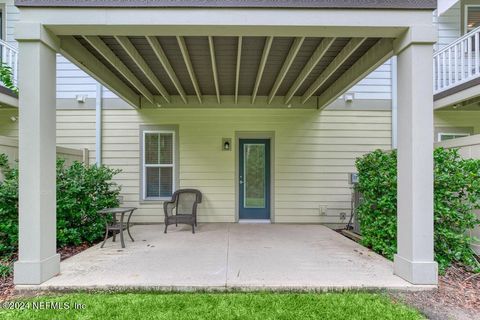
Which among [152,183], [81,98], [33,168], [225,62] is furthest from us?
[152,183]

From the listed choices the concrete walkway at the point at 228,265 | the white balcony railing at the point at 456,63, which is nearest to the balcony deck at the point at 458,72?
the white balcony railing at the point at 456,63

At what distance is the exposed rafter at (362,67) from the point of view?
3757mm

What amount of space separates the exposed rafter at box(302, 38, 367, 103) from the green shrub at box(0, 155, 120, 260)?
14.2 ft

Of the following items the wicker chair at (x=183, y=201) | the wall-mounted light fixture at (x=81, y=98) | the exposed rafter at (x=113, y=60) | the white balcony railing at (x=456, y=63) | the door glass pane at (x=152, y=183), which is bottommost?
the wicker chair at (x=183, y=201)

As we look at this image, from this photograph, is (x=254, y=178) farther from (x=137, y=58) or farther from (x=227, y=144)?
(x=137, y=58)

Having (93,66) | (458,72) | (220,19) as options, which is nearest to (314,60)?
(220,19)

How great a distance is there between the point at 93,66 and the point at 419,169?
4.59 meters

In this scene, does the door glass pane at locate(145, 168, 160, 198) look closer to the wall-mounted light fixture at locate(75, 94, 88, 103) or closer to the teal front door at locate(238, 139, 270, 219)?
the teal front door at locate(238, 139, 270, 219)

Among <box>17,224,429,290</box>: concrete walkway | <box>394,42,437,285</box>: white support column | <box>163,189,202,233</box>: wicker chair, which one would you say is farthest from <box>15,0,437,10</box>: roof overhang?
<box>163,189,202,233</box>: wicker chair

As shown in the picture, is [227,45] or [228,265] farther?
[227,45]

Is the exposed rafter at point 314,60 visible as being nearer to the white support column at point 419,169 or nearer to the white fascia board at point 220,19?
the white fascia board at point 220,19

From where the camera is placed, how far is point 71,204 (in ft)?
14.6

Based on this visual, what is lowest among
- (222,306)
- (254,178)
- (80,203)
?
(222,306)

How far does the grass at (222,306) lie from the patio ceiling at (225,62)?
9.55ft
